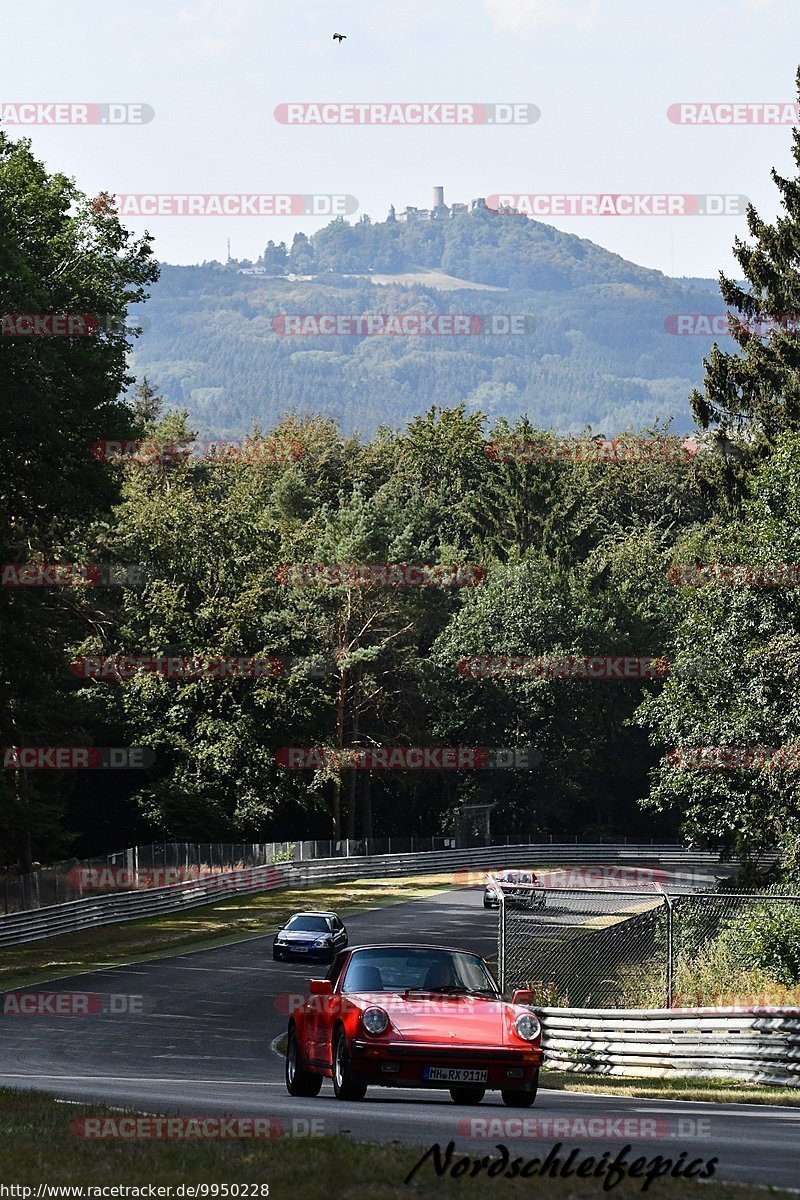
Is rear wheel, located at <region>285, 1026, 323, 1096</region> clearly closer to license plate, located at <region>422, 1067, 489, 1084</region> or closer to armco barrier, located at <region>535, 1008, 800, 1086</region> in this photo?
license plate, located at <region>422, 1067, 489, 1084</region>

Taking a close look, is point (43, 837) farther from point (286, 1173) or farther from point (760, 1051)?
point (286, 1173)

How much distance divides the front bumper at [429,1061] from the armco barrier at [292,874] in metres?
28.3

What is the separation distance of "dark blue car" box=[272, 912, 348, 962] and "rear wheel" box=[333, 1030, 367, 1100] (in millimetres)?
24820

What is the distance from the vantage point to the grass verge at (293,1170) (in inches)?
312

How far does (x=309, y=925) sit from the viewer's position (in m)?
38.6

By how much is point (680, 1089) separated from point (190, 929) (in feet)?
102

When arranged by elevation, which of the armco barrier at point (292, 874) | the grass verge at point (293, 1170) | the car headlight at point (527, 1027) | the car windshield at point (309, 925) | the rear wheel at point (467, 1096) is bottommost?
the armco barrier at point (292, 874)

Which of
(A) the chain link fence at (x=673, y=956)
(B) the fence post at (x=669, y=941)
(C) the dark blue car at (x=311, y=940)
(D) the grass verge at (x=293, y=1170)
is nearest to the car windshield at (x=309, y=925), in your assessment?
(C) the dark blue car at (x=311, y=940)

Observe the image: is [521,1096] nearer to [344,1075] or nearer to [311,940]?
[344,1075]

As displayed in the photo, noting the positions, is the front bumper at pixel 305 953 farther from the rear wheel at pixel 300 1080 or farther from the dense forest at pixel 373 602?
the rear wheel at pixel 300 1080

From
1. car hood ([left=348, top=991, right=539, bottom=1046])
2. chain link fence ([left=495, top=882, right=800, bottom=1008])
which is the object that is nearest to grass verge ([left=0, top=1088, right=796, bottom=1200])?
car hood ([left=348, top=991, right=539, bottom=1046])

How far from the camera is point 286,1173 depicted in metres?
8.42

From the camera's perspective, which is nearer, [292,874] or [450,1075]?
[450,1075]

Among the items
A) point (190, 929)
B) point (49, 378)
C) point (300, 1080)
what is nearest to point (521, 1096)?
point (300, 1080)
